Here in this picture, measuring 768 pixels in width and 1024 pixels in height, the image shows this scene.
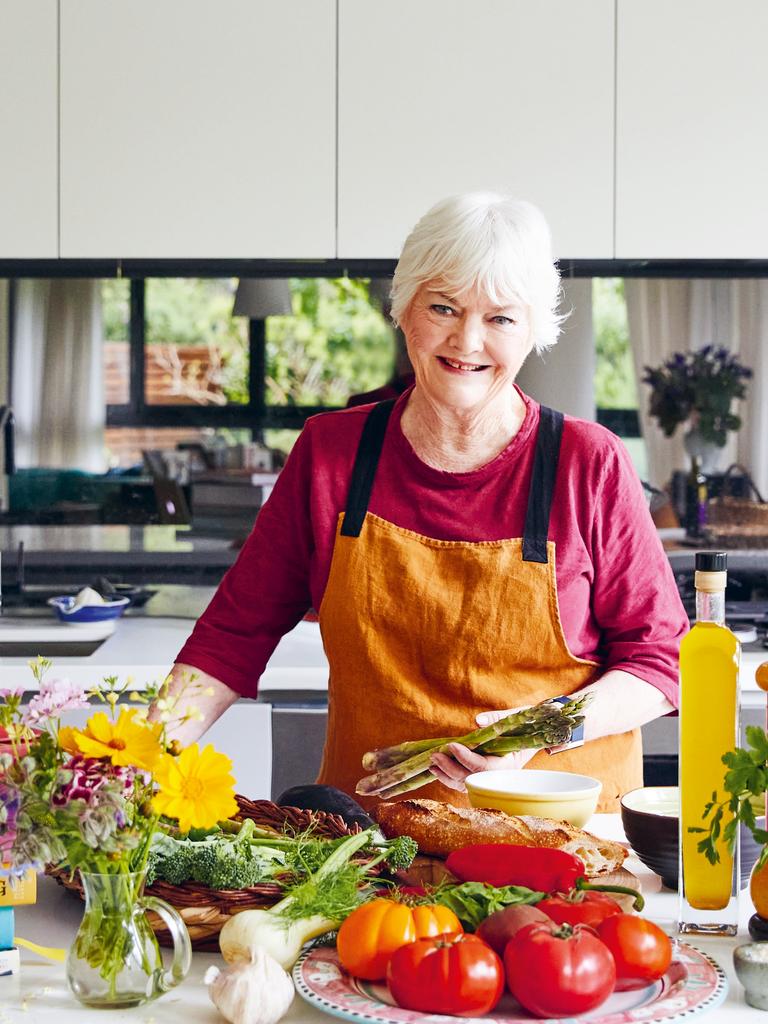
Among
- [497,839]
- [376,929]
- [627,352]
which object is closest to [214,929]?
[376,929]

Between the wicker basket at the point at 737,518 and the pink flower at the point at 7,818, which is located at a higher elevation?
the wicker basket at the point at 737,518

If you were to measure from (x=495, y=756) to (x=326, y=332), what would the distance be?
187cm

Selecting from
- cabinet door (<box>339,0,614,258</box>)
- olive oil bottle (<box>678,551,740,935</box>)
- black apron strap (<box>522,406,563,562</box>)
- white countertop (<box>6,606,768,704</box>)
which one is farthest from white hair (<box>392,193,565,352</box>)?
cabinet door (<box>339,0,614,258</box>)

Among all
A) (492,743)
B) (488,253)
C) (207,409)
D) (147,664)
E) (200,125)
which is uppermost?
(200,125)

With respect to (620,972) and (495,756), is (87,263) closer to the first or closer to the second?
(495,756)

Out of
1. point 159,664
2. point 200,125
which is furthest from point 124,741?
point 200,125

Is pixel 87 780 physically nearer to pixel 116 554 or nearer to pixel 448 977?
pixel 448 977

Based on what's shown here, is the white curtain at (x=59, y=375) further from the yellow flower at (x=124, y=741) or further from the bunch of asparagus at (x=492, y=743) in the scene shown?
the yellow flower at (x=124, y=741)

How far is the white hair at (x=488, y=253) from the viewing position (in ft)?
5.57

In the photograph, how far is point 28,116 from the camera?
2.96 metres

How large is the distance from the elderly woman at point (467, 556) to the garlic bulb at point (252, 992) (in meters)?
0.73

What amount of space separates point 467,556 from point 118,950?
0.89 m

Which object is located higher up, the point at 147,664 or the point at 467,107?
the point at 467,107

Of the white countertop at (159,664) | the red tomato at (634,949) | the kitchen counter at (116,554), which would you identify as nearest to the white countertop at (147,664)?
the white countertop at (159,664)
